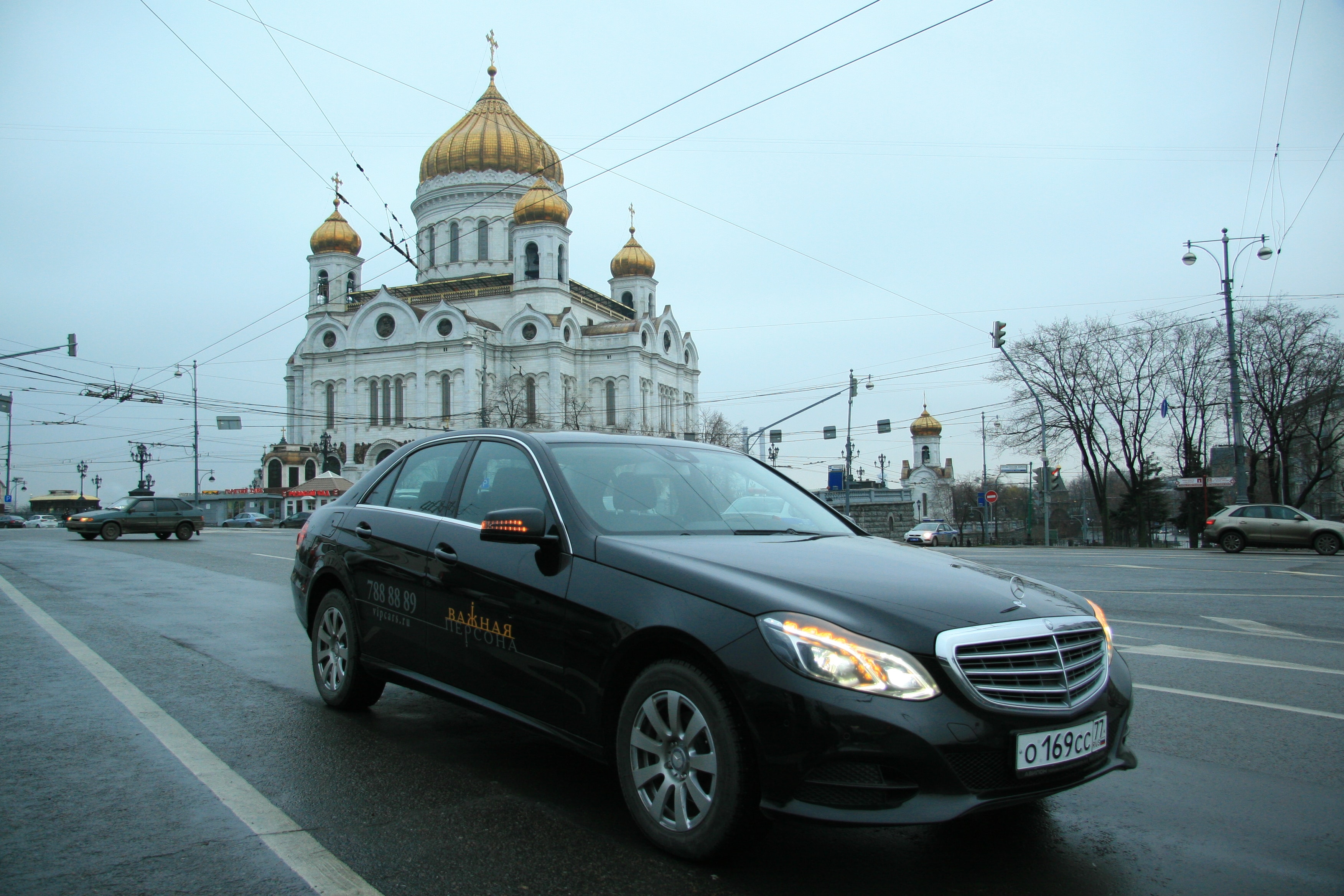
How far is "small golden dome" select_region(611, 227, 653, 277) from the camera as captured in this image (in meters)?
78.9

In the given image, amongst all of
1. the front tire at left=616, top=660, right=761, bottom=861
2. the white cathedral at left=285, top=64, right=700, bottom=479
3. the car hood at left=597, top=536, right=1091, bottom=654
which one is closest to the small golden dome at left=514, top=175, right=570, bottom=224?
the white cathedral at left=285, top=64, right=700, bottom=479

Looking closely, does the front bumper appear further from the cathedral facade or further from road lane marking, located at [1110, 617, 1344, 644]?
the cathedral facade

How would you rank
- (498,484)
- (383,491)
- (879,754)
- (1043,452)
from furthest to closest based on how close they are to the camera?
(1043,452), (383,491), (498,484), (879,754)

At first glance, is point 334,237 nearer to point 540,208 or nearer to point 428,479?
point 540,208

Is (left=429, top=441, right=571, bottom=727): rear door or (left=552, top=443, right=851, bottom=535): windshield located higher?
(left=552, top=443, right=851, bottom=535): windshield

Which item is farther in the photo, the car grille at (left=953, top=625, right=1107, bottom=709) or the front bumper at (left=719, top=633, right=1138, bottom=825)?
the car grille at (left=953, top=625, right=1107, bottom=709)

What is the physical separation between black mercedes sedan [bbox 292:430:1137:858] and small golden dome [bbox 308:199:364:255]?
74369 millimetres

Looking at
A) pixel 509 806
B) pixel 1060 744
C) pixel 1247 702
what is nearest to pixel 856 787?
pixel 1060 744

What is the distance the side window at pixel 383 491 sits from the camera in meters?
5.39

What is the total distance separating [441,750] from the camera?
454 centimetres

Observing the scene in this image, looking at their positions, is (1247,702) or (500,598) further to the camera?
(1247,702)

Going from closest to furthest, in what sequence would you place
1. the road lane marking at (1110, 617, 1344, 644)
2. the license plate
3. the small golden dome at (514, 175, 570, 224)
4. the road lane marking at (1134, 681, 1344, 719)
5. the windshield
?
the license plate < the windshield < the road lane marking at (1134, 681, 1344, 719) < the road lane marking at (1110, 617, 1344, 644) < the small golden dome at (514, 175, 570, 224)

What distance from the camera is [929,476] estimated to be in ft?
284

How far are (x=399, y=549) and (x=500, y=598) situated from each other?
1.09m
